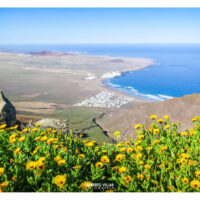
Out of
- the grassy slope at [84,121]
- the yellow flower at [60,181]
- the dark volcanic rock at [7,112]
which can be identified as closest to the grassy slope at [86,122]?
the grassy slope at [84,121]

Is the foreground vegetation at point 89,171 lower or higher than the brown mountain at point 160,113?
higher

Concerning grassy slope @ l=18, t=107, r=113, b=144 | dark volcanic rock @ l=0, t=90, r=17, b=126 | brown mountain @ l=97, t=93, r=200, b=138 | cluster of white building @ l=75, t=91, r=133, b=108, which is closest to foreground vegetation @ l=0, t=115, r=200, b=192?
dark volcanic rock @ l=0, t=90, r=17, b=126

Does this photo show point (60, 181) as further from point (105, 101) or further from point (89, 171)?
point (105, 101)

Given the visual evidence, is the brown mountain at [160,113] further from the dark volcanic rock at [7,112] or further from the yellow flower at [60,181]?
the yellow flower at [60,181]

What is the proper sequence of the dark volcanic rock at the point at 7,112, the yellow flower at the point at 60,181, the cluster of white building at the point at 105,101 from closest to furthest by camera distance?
the yellow flower at the point at 60,181
the dark volcanic rock at the point at 7,112
the cluster of white building at the point at 105,101
